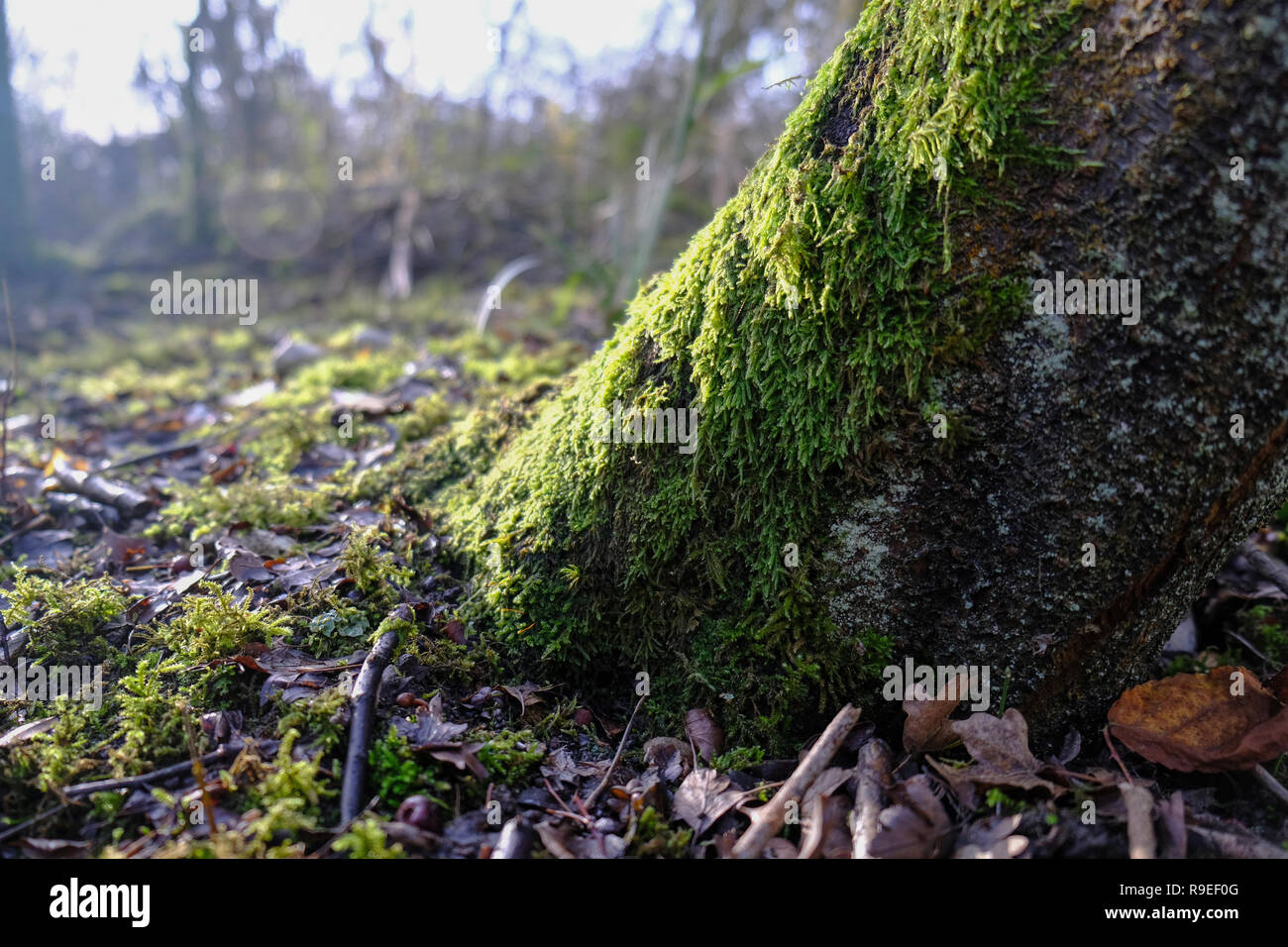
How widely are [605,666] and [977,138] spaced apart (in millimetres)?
1812

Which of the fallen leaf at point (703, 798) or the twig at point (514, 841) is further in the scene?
the fallen leaf at point (703, 798)

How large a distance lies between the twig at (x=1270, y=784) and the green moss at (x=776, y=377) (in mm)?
1046

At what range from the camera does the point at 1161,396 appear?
175 cm

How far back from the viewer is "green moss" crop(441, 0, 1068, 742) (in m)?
1.81

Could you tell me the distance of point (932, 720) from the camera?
205cm

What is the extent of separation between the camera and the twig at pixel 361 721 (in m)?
1.87

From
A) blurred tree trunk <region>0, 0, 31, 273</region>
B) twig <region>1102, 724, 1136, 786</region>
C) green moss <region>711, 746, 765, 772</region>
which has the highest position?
blurred tree trunk <region>0, 0, 31, 273</region>

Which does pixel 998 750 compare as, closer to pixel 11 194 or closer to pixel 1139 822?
pixel 1139 822

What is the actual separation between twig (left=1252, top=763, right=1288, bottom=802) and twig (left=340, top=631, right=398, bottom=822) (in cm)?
231

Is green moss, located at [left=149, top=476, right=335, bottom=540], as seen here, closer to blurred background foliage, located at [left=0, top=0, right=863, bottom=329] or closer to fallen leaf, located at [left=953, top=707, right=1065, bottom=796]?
fallen leaf, located at [left=953, top=707, right=1065, bottom=796]

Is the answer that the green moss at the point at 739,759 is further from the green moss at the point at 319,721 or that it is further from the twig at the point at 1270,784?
the twig at the point at 1270,784

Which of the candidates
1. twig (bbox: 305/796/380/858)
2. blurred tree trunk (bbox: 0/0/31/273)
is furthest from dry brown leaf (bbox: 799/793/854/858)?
blurred tree trunk (bbox: 0/0/31/273)

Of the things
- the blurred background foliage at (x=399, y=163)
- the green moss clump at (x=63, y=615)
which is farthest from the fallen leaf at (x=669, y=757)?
the blurred background foliage at (x=399, y=163)

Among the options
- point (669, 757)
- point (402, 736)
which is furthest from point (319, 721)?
point (669, 757)
